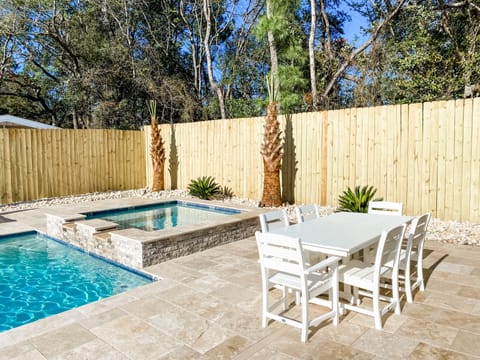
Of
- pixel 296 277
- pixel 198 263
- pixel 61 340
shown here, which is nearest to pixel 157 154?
pixel 198 263

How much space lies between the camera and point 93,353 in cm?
274

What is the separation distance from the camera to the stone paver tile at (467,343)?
2.70 meters

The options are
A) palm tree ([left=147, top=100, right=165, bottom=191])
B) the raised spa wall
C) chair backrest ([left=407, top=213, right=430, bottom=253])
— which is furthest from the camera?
palm tree ([left=147, top=100, right=165, bottom=191])

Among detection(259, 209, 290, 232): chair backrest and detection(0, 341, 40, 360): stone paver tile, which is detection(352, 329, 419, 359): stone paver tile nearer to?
detection(259, 209, 290, 232): chair backrest

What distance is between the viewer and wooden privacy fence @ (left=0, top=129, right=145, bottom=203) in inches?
388

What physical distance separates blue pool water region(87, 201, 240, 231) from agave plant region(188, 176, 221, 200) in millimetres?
651

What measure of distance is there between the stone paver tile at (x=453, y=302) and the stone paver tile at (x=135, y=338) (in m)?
2.49

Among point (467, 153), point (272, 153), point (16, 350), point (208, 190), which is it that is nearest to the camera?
point (16, 350)

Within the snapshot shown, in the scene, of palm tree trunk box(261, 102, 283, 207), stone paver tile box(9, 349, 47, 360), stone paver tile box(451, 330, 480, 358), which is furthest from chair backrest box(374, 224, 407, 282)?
palm tree trunk box(261, 102, 283, 207)

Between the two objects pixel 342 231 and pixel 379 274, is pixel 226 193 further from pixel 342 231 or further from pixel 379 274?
pixel 379 274

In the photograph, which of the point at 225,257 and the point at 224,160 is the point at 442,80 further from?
the point at 225,257

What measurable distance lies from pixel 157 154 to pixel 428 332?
964 centimetres

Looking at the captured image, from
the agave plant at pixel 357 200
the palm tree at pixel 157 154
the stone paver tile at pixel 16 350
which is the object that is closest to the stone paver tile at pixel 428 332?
the stone paver tile at pixel 16 350

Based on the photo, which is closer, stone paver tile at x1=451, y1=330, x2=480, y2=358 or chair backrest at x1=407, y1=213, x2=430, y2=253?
stone paver tile at x1=451, y1=330, x2=480, y2=358
